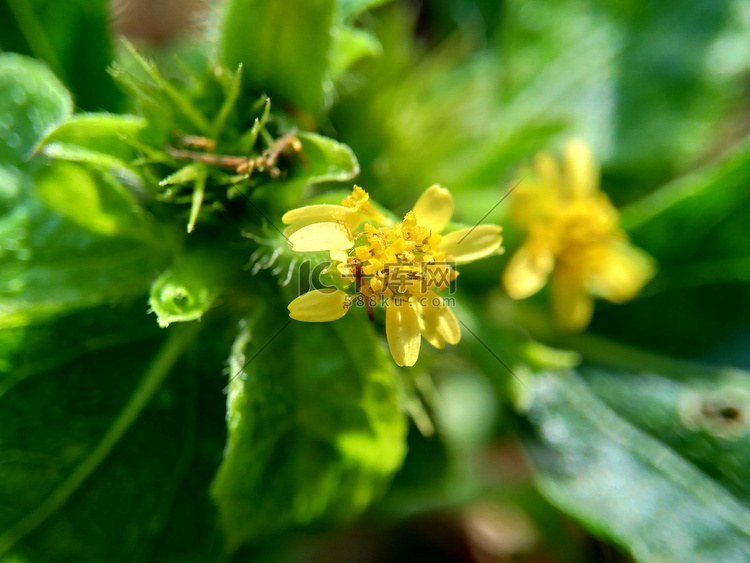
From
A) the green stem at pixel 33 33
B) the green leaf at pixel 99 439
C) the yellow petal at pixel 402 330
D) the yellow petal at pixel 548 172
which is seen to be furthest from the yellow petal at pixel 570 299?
the green stem at pixel 33 33

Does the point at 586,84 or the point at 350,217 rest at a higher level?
the point at 586,84

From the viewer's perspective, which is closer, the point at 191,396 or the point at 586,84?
the point at 191,396

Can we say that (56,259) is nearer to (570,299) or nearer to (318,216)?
(318,216)

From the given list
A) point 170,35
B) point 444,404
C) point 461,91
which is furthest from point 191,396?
point 170,35

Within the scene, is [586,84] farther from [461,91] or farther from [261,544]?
[261,544]

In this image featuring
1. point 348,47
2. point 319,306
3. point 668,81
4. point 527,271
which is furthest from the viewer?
point 668,81

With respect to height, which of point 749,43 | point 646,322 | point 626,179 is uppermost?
point 749,43

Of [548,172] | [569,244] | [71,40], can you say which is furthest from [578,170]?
[71,40]

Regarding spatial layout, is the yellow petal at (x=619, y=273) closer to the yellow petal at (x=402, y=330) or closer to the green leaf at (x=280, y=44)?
the yellow petal at (x=402, y=330)
